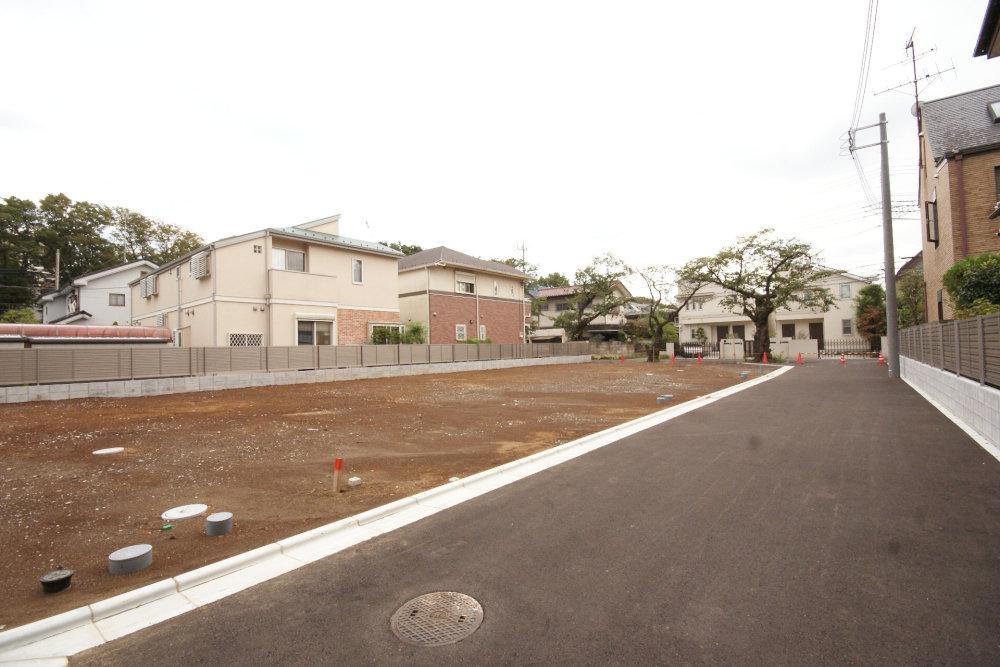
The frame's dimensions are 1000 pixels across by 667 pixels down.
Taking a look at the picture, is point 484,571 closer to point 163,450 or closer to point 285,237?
point 163,450

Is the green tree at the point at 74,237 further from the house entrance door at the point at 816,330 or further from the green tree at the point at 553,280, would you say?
the house entrance door at the point at 816,330

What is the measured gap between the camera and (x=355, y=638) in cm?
282

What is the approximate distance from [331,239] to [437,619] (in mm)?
23023

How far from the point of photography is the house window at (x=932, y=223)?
792 inches

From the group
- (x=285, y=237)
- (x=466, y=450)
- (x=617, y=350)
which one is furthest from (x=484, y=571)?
(x=617, y=350)

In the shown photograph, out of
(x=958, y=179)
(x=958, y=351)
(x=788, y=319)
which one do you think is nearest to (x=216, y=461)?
(x=958, y=351)

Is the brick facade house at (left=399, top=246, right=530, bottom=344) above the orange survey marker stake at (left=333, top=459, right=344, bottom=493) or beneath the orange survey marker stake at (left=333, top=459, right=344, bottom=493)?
above

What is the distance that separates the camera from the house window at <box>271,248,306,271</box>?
21516mm

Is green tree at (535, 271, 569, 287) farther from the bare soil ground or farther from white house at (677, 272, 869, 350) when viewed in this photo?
the bare soil ground

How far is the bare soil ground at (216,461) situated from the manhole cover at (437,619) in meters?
1.98

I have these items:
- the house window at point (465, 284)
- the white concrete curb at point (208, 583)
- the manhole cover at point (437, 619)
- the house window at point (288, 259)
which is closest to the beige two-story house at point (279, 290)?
the house window at point (288, 259)

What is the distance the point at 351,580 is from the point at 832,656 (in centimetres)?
313

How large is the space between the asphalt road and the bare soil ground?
124cm

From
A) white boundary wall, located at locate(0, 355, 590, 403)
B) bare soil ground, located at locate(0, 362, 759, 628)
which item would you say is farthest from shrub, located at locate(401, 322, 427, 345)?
bare soil ground, located at locate(0, 362, 759, 628)
